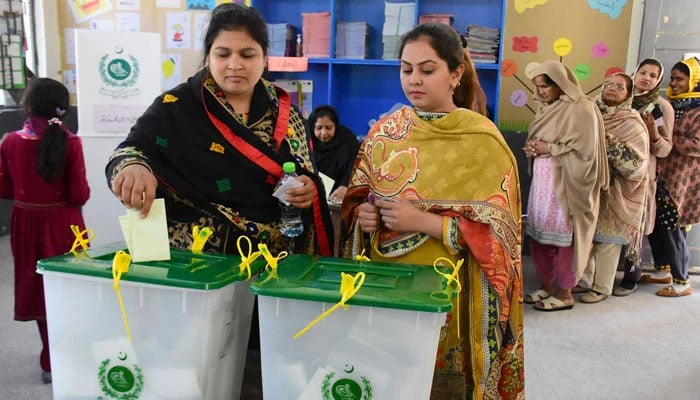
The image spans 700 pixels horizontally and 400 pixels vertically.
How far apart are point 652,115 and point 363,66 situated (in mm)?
2104

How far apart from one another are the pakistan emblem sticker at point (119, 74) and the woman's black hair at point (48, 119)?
139 centimetres

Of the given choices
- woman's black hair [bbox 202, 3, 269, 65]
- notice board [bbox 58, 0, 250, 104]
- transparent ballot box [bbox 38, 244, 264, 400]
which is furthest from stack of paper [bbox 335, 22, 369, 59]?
transparent ballot box [bbox 38, 244, 264, 400]

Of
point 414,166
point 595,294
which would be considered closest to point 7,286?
point 414,166

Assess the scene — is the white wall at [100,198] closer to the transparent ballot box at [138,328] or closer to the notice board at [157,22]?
the notice board at [157,22]

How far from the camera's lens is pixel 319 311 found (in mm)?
821

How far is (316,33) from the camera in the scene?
4.21 metres

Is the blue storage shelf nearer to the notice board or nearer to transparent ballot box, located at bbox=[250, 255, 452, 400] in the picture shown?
the notice board

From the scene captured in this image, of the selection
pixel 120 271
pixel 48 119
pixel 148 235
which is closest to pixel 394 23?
pixel 48 119

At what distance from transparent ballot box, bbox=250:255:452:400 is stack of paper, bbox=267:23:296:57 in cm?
367

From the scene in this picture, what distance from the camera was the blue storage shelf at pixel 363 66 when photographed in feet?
13.7

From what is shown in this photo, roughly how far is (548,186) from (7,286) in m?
3.33

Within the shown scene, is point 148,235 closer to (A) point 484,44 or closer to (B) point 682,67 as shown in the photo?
(A) point 484,44

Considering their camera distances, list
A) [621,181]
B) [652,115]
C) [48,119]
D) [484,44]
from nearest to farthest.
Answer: [48,119]
[621,181]
[652,115]
[484,44]

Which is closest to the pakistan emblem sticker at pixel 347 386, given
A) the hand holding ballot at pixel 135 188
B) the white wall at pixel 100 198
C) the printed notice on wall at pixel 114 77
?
the hand holding ballot at pixel 135 188
